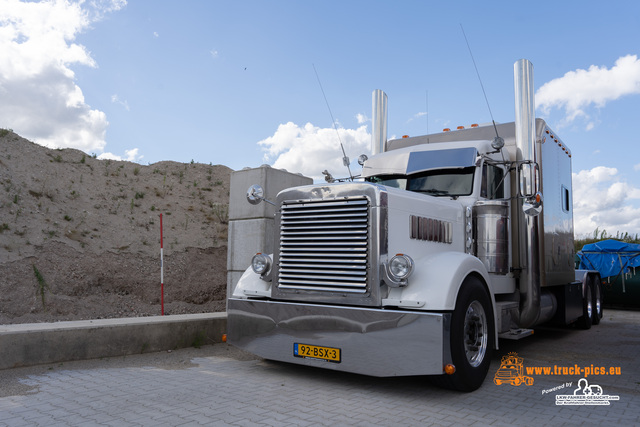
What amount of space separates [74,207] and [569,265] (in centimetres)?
1315

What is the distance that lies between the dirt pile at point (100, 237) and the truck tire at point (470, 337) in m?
7.09

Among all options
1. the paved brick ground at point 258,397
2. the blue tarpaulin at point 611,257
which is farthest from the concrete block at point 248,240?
the blue tarpaulin at point 611,257

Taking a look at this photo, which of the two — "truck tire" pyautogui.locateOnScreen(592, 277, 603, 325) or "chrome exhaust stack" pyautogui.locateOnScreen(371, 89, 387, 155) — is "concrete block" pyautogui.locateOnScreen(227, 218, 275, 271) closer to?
"chrome exhaust stack" pyautogui.locateOnScreen(371, 89, 387, 155)

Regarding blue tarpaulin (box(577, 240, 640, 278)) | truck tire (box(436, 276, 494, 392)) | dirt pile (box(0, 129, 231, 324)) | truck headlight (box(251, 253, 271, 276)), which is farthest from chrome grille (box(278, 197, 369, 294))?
blue tarpaulin (box(577, 240, 640, 278))

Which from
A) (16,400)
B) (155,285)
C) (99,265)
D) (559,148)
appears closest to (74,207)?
(99,265)

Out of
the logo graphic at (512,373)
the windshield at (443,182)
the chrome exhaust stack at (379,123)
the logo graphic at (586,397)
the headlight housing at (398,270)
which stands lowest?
the logo graphic at (512,373)

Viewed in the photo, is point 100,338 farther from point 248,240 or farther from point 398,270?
point 398,270

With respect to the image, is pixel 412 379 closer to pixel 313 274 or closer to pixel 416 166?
pixel 313 274

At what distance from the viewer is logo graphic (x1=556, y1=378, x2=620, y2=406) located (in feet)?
16.5

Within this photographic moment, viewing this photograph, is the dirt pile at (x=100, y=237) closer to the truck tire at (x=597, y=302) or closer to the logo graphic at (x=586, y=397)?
the logo graphic at (x=586, y=397)

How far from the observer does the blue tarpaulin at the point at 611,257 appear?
14.0m

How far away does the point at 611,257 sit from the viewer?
1428 centimetres

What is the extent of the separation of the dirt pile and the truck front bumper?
5.55m

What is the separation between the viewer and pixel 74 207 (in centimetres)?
1447
